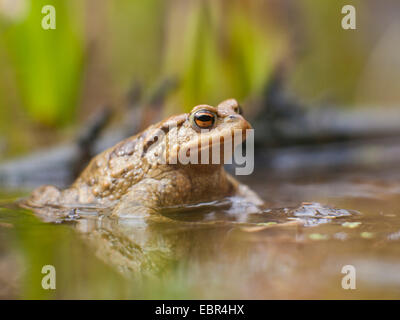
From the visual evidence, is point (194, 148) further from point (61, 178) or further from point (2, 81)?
point (2, 81)

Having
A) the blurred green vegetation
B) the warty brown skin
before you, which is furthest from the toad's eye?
the blurred green vegetation

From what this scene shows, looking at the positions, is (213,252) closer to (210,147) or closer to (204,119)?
(210,147)

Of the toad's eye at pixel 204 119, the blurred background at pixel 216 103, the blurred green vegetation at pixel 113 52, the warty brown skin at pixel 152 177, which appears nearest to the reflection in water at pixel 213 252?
the blurred background at pixel 216 103

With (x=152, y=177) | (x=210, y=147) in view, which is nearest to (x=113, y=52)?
(x=152, y=177)

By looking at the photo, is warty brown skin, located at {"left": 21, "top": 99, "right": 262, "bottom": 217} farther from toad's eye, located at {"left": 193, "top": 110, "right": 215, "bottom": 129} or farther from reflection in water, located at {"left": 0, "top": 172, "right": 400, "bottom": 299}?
reflection in water, located at {"left": 0, "top": 172, "right": 400, "bottom": 299}

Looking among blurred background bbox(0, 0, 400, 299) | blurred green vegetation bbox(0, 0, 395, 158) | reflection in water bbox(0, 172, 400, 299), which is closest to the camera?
reflection in water bbox(0, 172, 400, 299)
